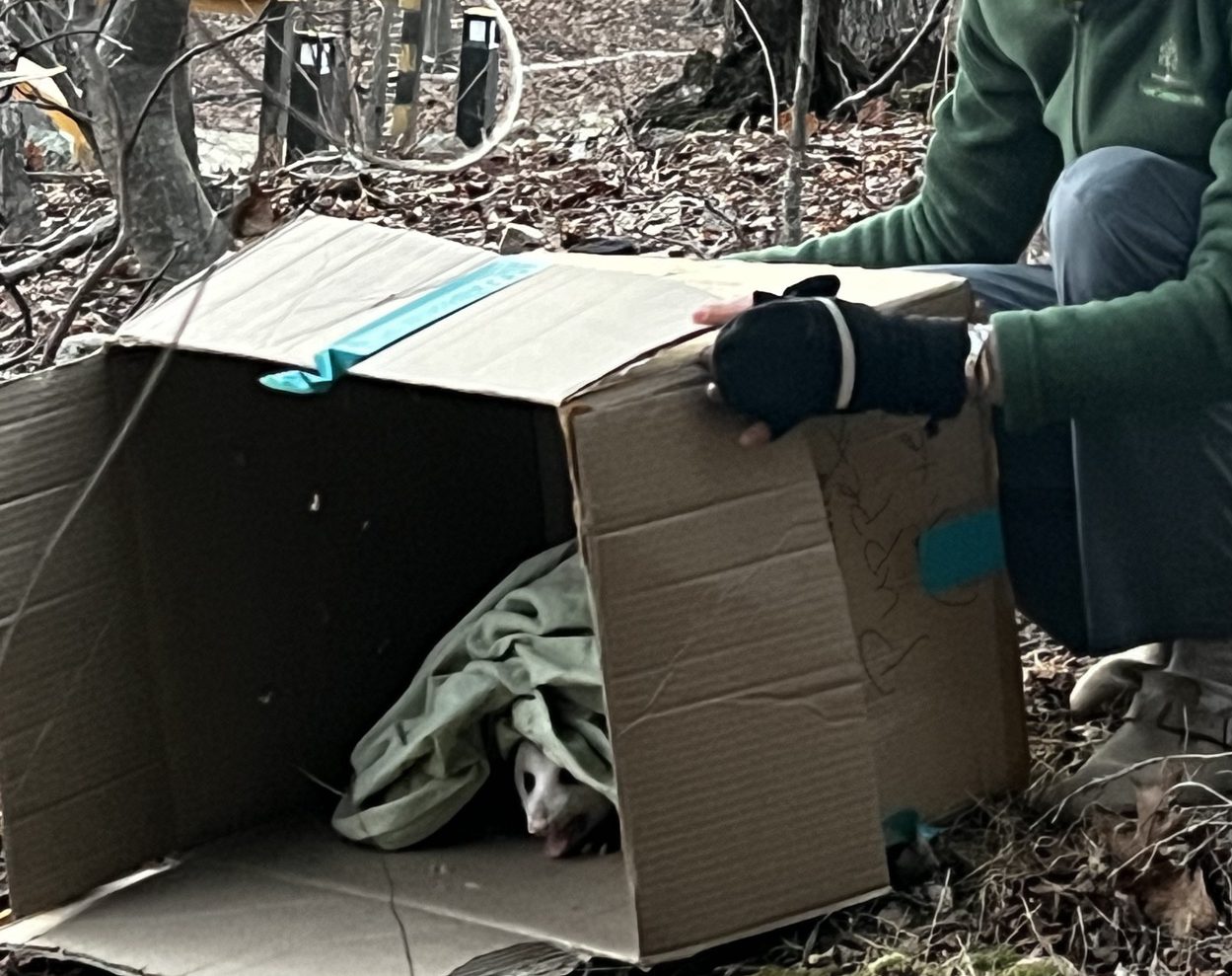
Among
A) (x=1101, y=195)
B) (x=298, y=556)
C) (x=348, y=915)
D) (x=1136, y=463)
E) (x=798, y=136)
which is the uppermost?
(x=1101, y=195)

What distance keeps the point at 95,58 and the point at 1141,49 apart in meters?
1.20

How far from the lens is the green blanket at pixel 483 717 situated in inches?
64.2

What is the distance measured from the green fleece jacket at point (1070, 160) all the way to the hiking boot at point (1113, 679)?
36cm

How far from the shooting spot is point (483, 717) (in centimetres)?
172

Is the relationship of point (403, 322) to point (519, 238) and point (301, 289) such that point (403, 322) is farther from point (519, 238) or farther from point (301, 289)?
point (519, 238)

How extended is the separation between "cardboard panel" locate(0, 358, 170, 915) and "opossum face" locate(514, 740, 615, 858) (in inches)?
15.1

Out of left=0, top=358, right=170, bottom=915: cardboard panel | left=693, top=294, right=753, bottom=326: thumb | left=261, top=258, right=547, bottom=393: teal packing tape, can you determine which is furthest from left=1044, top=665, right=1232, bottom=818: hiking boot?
left=0, top=358, right=170, bottom=915: cardboard panel

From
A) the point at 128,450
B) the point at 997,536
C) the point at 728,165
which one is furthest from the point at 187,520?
the point at 728,165

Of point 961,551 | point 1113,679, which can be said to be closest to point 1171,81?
point 961,551

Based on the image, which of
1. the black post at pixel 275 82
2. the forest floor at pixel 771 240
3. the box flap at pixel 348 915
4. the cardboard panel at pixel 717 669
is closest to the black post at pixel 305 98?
the black post at pixel 275 82

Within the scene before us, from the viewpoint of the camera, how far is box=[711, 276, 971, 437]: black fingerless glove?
125 cm

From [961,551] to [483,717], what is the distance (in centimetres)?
53

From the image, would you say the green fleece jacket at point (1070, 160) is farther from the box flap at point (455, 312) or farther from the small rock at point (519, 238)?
the small rock at point (519, 238)

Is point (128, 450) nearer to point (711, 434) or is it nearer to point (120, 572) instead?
point (120, 572)
